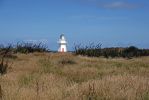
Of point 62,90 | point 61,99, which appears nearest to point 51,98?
point 61,99

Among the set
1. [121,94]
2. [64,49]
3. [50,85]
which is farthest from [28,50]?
[121,94]

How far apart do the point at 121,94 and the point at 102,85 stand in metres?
1.19

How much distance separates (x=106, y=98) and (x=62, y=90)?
1304 millimetres

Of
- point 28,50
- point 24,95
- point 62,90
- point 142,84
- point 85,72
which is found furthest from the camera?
point 28,50

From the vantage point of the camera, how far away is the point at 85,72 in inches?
647

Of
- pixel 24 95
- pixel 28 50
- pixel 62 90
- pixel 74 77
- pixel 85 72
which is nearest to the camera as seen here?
pixel 24 95

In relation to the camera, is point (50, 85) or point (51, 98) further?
point (50, 85)

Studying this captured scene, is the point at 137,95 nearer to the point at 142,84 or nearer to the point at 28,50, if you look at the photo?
the point at 142,84

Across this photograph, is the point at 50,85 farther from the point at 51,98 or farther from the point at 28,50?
the point at 28,50

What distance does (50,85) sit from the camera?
1123cm

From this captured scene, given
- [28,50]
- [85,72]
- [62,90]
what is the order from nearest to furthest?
1. [62,90]
2. [85,72]
3. [28,50]

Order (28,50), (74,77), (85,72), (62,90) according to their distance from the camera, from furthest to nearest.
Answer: (28,50), (85,72), (74,77), (62,90)

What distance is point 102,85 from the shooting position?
34.5 ft

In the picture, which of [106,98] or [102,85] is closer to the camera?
[106,98]
